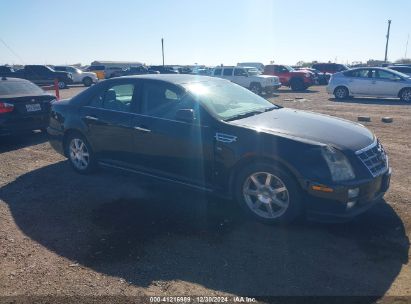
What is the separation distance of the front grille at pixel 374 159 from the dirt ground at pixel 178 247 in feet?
2.08

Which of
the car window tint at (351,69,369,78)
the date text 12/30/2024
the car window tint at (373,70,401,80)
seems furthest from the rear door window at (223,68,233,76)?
the date text 12/30/2024

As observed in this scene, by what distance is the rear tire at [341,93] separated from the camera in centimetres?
1775

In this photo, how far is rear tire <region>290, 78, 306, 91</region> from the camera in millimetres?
24000

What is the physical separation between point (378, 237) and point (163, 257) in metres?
2.26

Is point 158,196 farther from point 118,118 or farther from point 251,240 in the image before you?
point 251,240

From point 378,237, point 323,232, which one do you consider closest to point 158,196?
point 323,232

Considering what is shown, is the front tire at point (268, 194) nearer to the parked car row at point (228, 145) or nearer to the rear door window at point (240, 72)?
the parked car row at point (228, 145)

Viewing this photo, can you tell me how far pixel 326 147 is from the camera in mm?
3939

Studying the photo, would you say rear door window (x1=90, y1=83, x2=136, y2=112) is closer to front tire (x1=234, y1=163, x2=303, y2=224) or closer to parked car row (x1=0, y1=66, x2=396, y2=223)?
parked car row (x1=0, y1=66, x2=396, y2=223)

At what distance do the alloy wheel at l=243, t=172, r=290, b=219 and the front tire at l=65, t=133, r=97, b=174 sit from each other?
2.83 meters

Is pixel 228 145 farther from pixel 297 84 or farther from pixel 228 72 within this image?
pixel 297 84

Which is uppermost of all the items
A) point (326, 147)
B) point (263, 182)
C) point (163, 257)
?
point (326, 147)

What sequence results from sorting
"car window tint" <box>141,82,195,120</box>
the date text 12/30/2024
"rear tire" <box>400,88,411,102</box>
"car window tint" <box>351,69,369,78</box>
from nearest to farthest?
the date text 12/30/2024 < "car window tint" <box>141,82,195,120</box> < "rear tire" <box>400,88,411,102</box> < "car window tint" <box>351,69,369,78</box>

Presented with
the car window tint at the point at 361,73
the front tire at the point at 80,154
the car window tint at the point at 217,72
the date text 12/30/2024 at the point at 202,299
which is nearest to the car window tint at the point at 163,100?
the front tire at the point at 80,154
